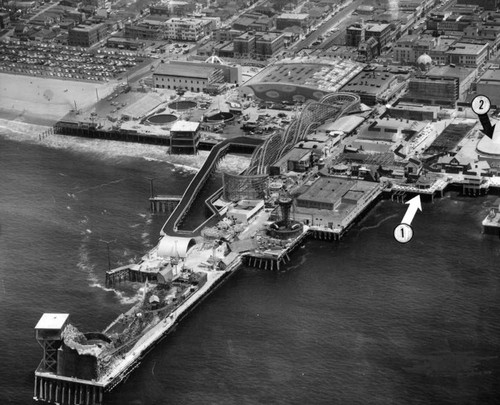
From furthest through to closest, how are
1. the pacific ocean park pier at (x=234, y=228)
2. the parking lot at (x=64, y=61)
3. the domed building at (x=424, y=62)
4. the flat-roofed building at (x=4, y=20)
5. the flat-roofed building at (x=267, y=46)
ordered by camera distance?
1. the flat-roofed building at (x=4, y=20)
2. the flat-roofed building at (x=267, y=46)
3. the parking lot at (x=64, y=61)
4. the domed building at (x=424, y=62)
5. the pacific ocean park pier at (x=234, y=228)

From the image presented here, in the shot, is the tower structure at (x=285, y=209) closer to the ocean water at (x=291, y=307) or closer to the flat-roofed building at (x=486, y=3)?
the ocean water at (x=291, y=307)

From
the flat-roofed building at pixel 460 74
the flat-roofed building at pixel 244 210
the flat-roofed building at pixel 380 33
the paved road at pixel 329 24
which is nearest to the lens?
the flat-roofed building at pixel 244 210

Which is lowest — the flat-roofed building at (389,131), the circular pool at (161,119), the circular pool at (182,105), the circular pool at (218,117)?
the circular pool at (161,119)

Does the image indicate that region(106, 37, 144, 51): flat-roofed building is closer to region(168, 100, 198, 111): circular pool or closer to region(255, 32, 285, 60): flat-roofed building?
region(255, 32, 285, 60): flat-roofed building

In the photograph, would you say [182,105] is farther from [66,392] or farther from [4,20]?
[66,392]

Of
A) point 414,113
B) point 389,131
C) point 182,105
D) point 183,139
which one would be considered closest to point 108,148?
point 183,139

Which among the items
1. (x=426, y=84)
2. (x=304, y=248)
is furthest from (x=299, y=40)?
(x=304, y=248)

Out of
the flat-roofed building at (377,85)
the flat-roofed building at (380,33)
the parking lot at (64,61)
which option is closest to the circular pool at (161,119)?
the parking lot at (64,61)
